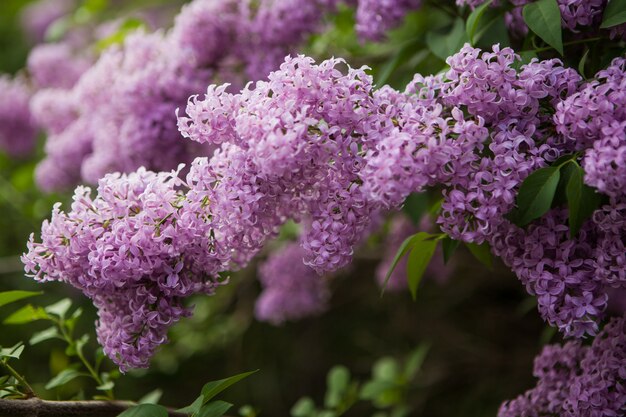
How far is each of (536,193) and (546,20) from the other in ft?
1.25

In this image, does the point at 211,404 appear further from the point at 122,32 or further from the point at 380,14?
the point at 122,32

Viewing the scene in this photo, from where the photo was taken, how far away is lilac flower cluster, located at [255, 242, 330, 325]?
2732 millimetres

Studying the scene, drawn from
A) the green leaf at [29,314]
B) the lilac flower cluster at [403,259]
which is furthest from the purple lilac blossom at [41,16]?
the green leaf at [29,314]

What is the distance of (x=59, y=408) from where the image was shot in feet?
4.41

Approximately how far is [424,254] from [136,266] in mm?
626

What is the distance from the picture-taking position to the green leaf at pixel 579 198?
1.11m

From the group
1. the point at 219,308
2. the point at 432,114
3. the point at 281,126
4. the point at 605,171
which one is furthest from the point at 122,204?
the point at 219,308

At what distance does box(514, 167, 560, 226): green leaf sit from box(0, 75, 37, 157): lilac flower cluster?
2.61 m

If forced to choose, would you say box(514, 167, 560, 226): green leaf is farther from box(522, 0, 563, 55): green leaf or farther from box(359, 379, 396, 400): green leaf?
box(359, 379, 396, 400): green leaf

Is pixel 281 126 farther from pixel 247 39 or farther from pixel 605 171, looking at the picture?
pixel 247 39

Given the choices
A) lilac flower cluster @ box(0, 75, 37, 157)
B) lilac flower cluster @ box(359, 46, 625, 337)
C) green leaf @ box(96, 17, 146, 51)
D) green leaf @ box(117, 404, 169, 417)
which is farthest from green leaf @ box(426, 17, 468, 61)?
lilac flower cluster @ box(0, 75, 37, 157)

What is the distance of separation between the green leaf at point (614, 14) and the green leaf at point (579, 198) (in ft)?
1.09

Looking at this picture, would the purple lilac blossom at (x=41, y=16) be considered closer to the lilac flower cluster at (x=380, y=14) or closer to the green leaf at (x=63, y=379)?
the lilac flower cluster at (x=380, y=14)

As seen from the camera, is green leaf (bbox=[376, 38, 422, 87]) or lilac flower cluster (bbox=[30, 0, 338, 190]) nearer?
green leaf (bbox=[376, 38, 422, 87])
